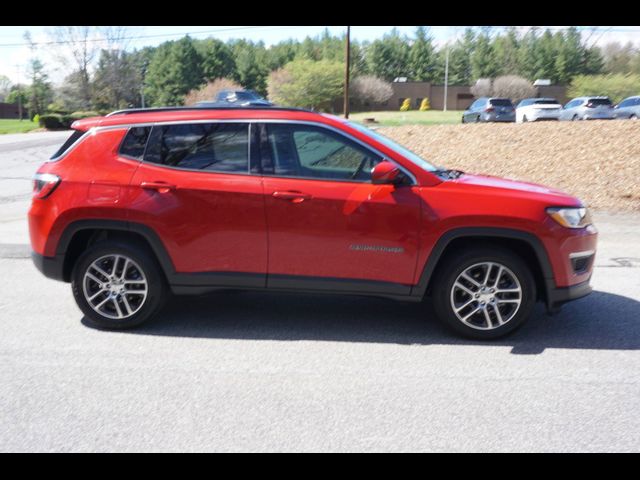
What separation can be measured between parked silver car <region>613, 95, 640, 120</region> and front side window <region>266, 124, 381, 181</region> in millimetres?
27281

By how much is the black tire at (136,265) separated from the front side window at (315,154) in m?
1.31

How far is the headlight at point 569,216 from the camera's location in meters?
5.06

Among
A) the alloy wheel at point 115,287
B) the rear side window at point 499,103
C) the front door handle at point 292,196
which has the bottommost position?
the alloy wheel at point 115,287

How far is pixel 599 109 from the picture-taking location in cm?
2909

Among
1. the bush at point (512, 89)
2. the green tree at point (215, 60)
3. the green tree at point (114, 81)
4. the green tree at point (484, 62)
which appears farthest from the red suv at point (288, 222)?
the green tree at point (215, 60)

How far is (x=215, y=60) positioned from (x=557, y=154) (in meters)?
106

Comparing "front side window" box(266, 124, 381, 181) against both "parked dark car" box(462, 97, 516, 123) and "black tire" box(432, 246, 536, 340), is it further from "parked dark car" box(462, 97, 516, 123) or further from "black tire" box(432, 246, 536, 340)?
"parked dark car" box(462, 97, 516, 123)

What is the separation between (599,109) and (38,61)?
284 ft

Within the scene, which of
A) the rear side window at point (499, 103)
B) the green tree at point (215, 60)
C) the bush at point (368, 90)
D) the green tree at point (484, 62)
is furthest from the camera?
the green tree at point (215, 60)

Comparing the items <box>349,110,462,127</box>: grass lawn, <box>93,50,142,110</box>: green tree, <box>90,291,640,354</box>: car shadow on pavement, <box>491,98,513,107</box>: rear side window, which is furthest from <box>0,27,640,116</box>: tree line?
<box>90,291,640,354</box>: car shadow on pavement

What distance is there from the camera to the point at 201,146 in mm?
5371

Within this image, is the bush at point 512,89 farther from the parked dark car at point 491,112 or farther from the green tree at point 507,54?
the parked dark car at point 491,112

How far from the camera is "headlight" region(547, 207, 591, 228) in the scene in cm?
506

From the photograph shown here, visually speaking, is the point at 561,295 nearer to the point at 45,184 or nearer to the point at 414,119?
the point at 45,184
